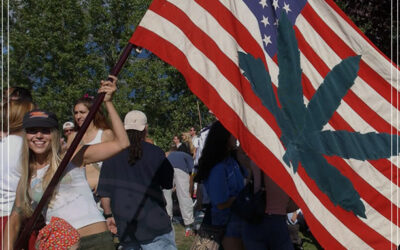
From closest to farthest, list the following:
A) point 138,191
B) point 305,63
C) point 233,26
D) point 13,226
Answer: point 13,226
point 233,26
point 305,63
point 138,191

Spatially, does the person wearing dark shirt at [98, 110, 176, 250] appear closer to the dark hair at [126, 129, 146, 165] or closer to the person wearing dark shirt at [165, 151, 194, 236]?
the dark hair at [126, 129, 146, 165]

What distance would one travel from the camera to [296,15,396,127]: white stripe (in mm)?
3949

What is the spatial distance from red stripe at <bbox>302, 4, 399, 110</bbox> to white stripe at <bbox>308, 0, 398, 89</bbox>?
0.03 metres

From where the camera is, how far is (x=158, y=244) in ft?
13.9

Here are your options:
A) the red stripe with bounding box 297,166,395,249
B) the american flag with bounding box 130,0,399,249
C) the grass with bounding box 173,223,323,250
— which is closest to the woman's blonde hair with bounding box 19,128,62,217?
the american flag with bounding box 130,0,399,249

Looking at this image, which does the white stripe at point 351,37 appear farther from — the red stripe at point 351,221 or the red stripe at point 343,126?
the red stripe at point 351,221

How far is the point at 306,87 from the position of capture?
3.92 meters

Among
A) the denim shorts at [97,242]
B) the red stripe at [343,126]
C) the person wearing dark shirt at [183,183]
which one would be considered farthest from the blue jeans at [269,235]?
the person wearing dark shirt at [183,183]

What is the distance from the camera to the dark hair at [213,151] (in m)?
4.47

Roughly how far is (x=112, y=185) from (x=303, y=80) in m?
1.81

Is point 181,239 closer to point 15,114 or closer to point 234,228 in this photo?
point 234,228

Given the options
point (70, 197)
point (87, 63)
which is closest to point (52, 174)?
point (70, 197)

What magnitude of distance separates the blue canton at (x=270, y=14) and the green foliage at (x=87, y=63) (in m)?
24.2

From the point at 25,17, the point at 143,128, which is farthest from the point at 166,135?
the point at 143,128
